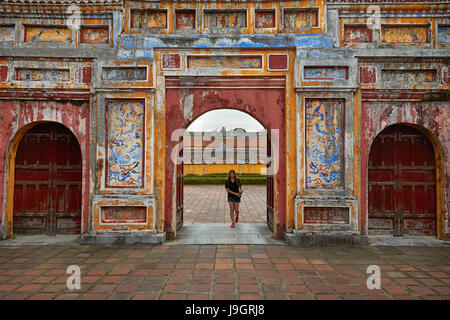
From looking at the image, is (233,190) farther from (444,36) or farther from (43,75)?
(444,36)

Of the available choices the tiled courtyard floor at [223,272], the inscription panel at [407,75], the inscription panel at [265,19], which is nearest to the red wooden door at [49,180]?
the tiled courtyard floor at [223,272]

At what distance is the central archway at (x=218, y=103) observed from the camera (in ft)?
19.8

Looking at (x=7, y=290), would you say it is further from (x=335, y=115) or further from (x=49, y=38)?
(x=335, y=115)

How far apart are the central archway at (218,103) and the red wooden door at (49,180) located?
2254 mm

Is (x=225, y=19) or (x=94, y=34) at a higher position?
(x=225, y=19)

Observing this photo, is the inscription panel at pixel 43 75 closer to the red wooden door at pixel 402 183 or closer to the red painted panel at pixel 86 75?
the red painted panel at pixel 86 75

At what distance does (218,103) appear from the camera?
610cm

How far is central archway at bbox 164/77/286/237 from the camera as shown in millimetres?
6039

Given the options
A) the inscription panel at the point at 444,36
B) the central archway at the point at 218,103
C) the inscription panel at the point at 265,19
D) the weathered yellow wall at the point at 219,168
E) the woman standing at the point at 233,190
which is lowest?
the woman standing at the point at 233,190

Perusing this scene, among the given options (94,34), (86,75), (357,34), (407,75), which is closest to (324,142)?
(407,75)

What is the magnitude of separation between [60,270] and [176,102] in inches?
148

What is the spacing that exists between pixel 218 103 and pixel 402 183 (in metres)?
4.56

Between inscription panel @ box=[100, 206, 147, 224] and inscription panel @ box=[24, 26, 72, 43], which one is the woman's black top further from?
inscription panel @ box=[24, 26, 72, 43]

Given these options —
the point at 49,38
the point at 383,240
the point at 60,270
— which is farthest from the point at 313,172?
the point at 49,38
